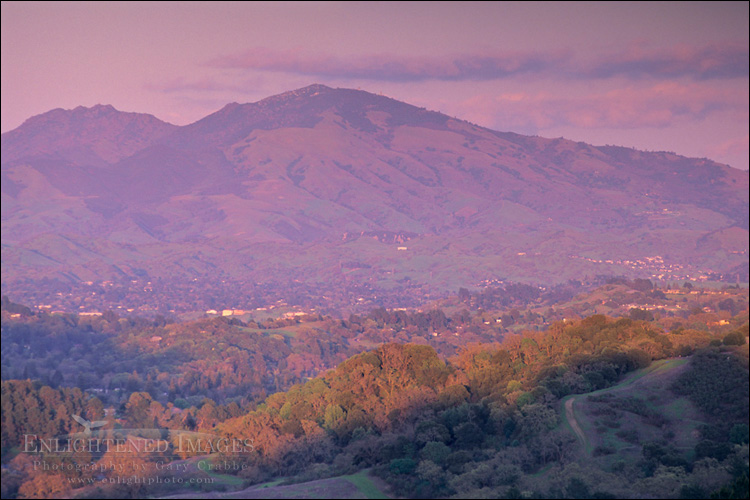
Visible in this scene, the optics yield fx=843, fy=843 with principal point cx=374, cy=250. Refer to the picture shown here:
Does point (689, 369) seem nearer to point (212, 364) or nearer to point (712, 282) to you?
point (212, 364)

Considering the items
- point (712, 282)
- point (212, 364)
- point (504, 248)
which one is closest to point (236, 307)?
point (212, 364)

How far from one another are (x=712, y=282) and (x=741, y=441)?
9038 centimetres

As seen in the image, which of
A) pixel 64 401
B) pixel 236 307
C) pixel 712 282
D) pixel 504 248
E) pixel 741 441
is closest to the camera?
pixel 741 441

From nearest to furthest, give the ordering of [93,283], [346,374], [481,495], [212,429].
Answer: [481,495] → [212,429] → [346,374] → [93,283]

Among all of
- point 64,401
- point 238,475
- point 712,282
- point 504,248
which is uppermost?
point 504,248

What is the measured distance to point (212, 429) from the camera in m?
42.4

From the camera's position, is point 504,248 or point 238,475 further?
point 504,248

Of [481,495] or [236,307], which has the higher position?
[236,307]

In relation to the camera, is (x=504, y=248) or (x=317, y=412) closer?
(x=317, y=412)

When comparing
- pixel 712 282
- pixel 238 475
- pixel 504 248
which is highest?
pixel 504 248

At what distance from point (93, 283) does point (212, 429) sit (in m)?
119

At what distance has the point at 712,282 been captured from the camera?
368 feet

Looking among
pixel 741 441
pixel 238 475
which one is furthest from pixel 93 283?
pixel 741 441

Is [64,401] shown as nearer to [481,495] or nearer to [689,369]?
[481,495]
